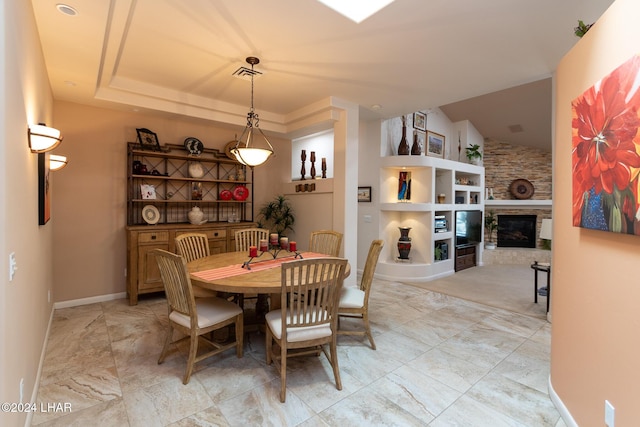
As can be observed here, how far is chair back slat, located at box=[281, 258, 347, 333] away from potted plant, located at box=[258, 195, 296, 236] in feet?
11.0

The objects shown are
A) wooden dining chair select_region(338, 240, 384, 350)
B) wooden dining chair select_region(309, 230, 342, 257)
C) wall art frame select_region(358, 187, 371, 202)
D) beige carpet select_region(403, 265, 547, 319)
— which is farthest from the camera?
wall art frame select_region(358, 187, 371, 202)

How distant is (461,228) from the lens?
20.7 feet

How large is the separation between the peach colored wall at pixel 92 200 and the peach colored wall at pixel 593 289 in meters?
4.61

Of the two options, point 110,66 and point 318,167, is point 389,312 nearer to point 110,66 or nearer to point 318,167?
point 318,167

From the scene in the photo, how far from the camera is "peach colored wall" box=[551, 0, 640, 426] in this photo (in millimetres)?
1300

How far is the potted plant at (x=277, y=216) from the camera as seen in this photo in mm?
5391

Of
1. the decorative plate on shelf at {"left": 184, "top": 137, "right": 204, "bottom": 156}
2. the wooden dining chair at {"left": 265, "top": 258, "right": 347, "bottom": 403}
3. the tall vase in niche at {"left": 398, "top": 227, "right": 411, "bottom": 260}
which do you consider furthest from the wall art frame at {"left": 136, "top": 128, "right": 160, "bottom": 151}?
the tall vase in niche at {"left": 398, "top": 227, "right": 411, "bottom": 260}

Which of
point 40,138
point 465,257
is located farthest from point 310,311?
point 465,257

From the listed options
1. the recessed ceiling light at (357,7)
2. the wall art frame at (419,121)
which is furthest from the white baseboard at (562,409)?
the wall art frame at (419,121)

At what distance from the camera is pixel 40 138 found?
1985mm

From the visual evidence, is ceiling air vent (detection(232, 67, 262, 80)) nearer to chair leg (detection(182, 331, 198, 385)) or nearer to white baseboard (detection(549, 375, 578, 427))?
chair leg (detection(182, 331, 198, 385))

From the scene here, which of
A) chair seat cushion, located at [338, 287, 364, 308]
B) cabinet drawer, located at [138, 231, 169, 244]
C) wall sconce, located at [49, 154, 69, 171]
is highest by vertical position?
wall sconce, located at [49, 154, 69, 171]

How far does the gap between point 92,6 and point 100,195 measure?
2624 mm

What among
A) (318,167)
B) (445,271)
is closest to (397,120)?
(318,167)
